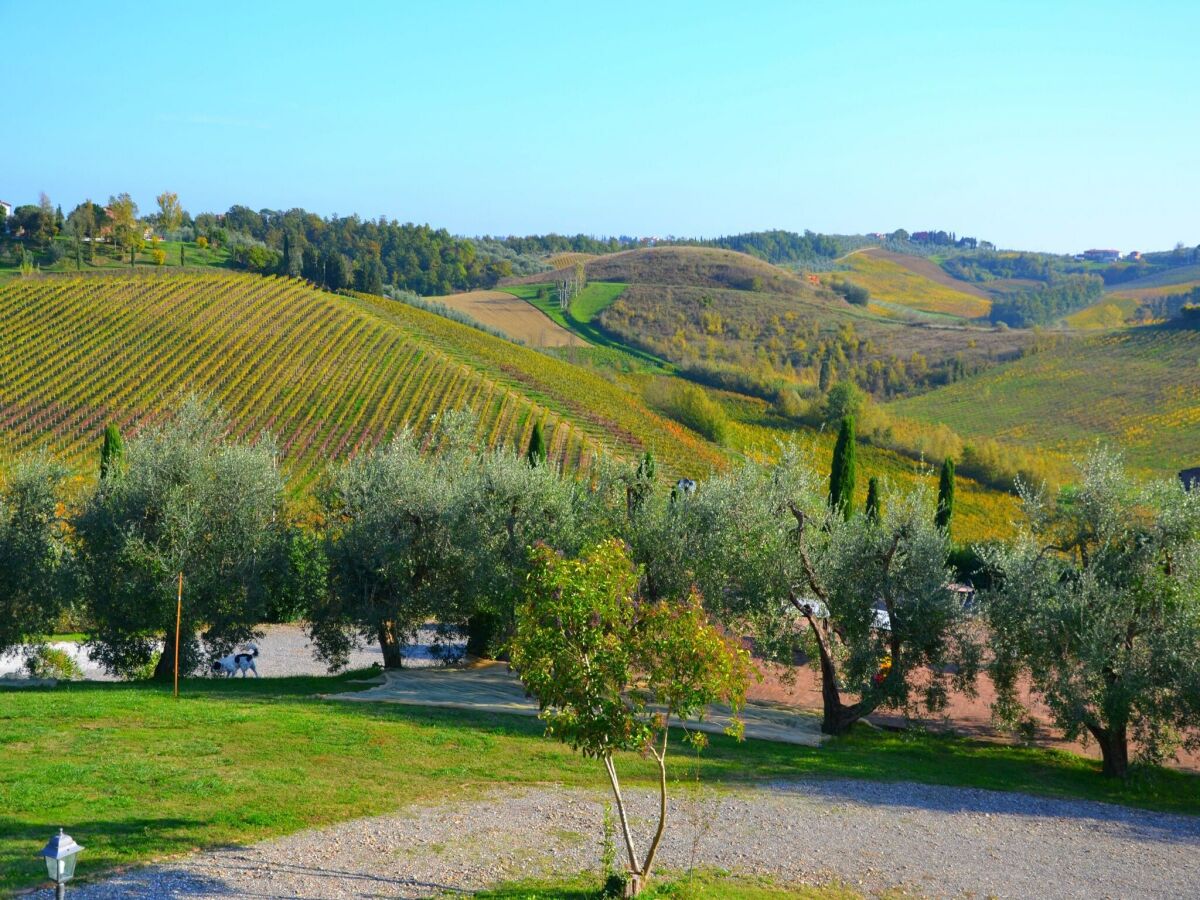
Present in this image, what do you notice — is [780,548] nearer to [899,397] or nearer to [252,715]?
[252,715]

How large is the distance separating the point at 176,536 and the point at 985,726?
1824 centimetres

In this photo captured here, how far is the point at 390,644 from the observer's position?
24344 mm

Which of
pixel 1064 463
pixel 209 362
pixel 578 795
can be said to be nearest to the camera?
pixel 578 795

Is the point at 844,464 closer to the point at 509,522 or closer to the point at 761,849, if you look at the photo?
the point at 509,522

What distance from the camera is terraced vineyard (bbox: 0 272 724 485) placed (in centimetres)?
5000

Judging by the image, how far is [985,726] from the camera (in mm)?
22797

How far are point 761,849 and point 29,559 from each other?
18.0 meters

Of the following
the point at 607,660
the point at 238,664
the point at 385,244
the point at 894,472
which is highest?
the point at 385,244

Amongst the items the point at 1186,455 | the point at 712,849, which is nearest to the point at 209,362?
the point at 712,849

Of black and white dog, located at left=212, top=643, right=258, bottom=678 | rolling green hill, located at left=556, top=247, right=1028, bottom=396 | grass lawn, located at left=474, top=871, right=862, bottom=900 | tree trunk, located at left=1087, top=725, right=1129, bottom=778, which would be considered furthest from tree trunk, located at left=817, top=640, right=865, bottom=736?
rolling green hill, located at left=556, top=247, right=1028, bottom=396

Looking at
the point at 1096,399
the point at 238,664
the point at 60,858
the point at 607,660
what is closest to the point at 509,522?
the point at 238,664

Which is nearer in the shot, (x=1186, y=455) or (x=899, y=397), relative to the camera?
(x=1186, y=455)

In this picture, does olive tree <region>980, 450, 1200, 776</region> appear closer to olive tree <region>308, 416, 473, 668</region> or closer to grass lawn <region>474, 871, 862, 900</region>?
grass lawn <region>474, 871, 862, 900</region>

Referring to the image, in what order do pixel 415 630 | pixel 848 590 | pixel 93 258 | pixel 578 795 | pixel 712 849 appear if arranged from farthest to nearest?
pixel 93 258, pixel 415 630, pixel 848 590, pixel 578 795, pixel 712 849
